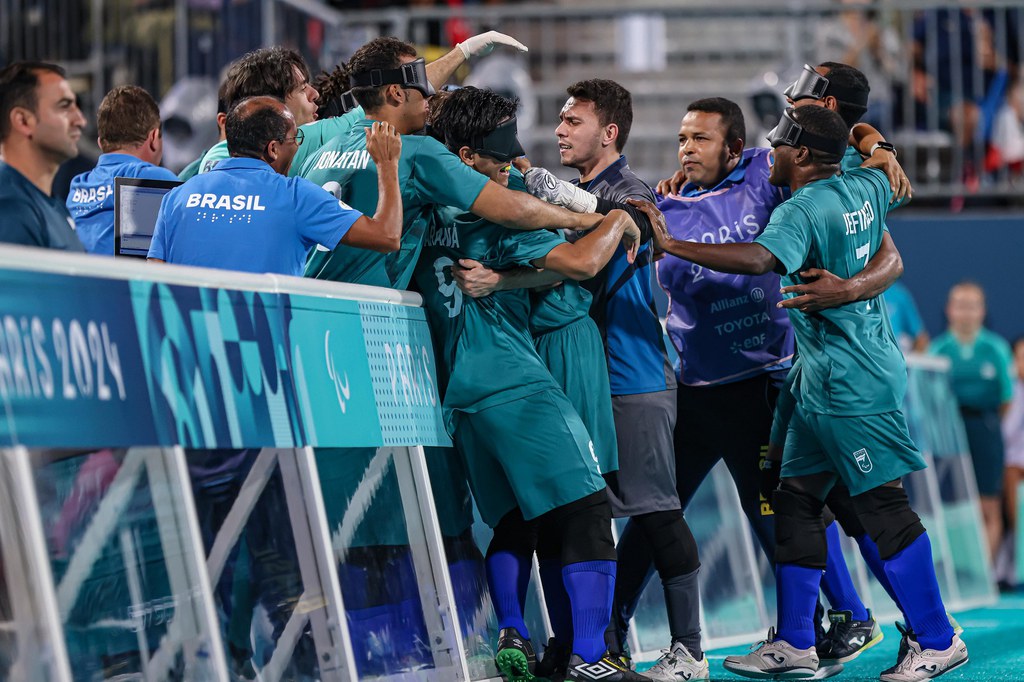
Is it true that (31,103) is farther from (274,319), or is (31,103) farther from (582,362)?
(582,362)

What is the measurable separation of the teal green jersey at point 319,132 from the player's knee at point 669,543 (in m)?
1.99

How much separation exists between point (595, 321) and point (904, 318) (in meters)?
6.61

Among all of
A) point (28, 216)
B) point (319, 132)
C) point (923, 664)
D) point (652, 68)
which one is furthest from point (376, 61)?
point (652, 68)

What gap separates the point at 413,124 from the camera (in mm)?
5363

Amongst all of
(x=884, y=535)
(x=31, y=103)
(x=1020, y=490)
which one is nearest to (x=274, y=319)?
(x=31, y=103)

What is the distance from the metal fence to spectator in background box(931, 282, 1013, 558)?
102 centimetres

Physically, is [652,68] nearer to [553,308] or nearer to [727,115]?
[727,115]


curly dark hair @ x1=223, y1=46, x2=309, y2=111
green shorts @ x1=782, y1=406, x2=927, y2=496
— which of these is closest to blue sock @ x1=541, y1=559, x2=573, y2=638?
green shorts @ x1=782, y1=406, x2=927, y2=496

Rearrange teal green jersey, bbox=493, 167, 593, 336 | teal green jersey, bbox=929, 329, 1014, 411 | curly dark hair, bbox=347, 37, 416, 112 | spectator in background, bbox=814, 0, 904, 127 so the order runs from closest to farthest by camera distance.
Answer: curly dark hair, bbox=347, 37, 416, 112, teal green jersey, bbox=493, 167, 593, 336, teal green jersey, bbox=929, 329, 1014, 411, spectator in background, bbox=814, 0, 904, 127

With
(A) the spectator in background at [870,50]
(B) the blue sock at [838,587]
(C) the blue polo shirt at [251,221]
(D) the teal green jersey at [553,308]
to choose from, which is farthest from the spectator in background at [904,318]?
(C) the blue polo shirt at [251,221]

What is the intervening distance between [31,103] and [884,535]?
344cm

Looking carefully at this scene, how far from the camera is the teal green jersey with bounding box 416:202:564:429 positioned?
5.16m

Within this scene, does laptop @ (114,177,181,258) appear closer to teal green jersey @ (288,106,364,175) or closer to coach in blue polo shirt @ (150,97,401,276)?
coach in blue polo shirt @ (150,97,401,276)

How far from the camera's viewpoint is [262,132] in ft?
16.3
